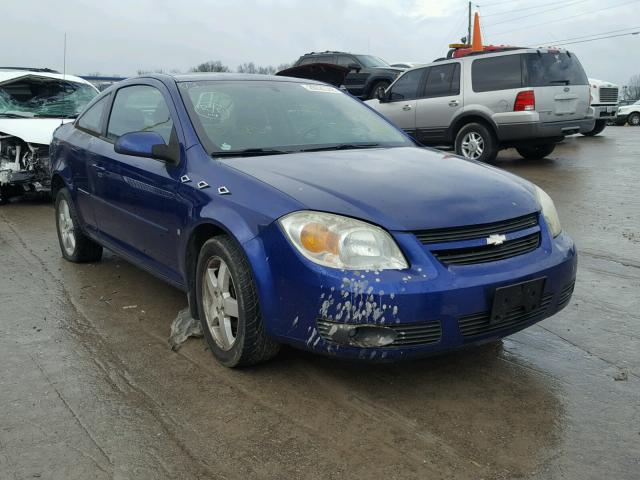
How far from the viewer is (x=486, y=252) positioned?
3.03 m

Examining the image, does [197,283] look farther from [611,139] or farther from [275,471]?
[611,139]

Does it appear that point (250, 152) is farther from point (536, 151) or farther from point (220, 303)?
point (536, 151)

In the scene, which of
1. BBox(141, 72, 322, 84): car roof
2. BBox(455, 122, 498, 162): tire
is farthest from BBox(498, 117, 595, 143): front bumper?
BBox(141, 72, 322, 84): car roof

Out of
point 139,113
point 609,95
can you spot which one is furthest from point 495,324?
point 609,95

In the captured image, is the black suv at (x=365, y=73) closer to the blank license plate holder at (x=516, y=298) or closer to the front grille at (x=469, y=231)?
the front grille at (x=469, y=231)

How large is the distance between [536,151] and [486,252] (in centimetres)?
955

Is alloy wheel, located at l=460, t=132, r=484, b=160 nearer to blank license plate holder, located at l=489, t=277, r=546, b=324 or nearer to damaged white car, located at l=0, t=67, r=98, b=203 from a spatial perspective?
damaged white car, located at l=0, t=67, r=98, b=203

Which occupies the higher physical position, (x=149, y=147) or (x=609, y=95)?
(x=609, y=95)

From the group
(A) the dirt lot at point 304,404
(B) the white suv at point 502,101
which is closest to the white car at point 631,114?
(B) the white suv at point 502,101

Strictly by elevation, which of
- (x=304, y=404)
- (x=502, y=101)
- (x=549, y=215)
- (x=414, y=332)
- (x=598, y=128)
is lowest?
(x=304, y=404)

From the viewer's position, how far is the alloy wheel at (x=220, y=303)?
3.38 meters

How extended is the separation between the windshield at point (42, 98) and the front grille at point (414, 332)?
800 cm

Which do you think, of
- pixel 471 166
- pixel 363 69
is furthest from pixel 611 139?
pixel 471 166

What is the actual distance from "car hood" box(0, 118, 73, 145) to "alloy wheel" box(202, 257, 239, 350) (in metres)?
5.92
